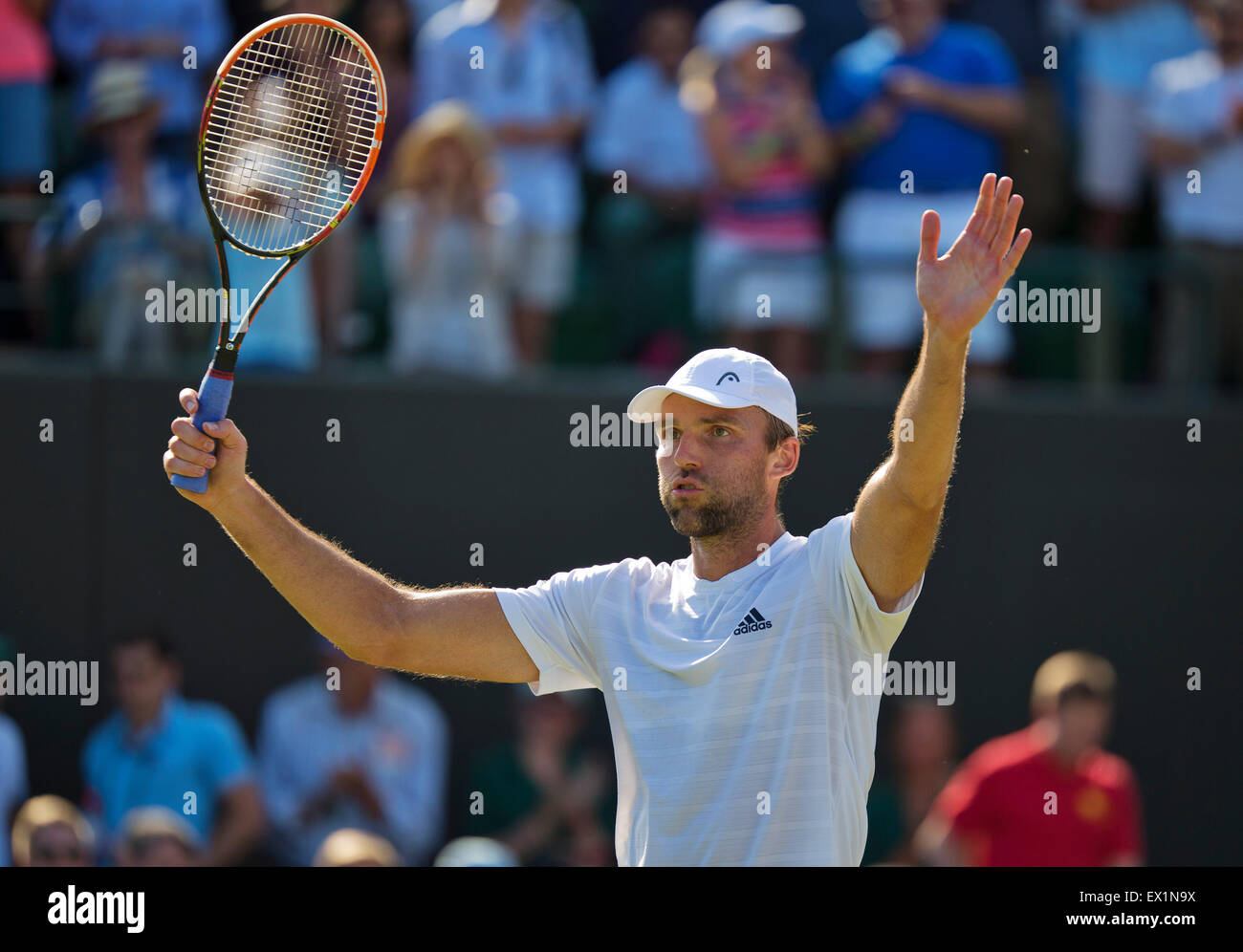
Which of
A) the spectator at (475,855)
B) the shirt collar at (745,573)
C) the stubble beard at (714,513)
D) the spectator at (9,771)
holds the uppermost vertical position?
the stubble beard at (714,513)

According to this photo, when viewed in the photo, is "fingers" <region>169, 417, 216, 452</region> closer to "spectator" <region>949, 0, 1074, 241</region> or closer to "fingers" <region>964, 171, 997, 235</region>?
"fingers" <region>964, 171, 997, 235</region>

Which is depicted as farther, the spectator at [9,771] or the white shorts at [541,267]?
the white shorts at [541,267]

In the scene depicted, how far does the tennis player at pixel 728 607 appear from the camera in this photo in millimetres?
3832

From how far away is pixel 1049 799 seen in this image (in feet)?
23.2

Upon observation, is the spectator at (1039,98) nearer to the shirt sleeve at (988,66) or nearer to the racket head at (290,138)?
the shirt sleeve at (988,66)

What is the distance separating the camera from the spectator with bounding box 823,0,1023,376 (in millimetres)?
8352

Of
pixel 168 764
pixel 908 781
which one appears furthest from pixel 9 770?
pixel 908 781

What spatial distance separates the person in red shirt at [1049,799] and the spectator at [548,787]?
4.26ft

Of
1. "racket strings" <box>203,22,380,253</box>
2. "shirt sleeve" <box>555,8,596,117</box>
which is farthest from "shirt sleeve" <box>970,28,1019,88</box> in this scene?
"racket strings" <box>203,22,380,253</box>

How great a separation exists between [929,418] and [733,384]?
1.62 ft

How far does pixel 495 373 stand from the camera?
27.7 ft

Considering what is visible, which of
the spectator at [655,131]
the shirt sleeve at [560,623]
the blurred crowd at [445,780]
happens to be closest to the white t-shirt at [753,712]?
the shirt sleeve at [560,623]

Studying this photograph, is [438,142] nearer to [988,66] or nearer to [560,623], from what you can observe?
[988,66]

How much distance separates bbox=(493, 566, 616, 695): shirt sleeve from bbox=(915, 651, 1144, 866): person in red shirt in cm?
320
